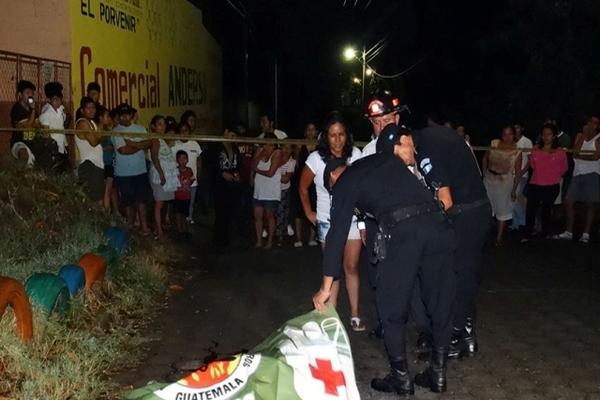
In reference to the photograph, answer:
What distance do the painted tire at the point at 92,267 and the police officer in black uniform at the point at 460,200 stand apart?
262 centimetres

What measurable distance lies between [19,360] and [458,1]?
26.6m

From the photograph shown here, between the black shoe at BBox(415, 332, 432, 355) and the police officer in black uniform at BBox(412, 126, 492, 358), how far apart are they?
276mm

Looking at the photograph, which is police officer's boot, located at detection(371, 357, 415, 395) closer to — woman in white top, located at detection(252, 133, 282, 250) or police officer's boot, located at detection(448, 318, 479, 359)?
police officer's boot, located at detection(448, 318, 479, 359)

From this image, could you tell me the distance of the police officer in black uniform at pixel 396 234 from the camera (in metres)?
4.71

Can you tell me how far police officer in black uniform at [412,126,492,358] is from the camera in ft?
16.9

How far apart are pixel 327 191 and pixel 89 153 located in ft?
14.3

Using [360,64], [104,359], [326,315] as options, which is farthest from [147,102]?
[360,64]

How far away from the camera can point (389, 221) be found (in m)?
4.72

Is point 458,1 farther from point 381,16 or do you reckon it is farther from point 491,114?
point 381,16

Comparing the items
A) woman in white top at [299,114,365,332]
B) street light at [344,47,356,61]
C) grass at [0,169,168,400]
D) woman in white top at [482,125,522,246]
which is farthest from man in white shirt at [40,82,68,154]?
street light at [344,47,356,61]

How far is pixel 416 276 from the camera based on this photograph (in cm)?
488

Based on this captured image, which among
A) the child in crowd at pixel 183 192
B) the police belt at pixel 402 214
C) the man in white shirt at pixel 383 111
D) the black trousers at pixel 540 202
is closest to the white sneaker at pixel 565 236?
the black trousers at pixel 540 202

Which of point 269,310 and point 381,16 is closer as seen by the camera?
point 269,310

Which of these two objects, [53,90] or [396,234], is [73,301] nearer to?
[396,234]
